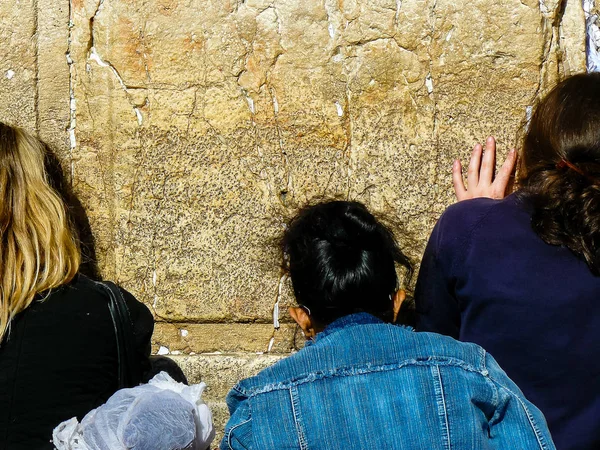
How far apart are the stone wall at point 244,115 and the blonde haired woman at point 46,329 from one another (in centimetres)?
42

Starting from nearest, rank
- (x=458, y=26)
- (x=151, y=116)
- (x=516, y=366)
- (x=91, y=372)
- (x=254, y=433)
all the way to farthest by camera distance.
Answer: (x=254, y=433) < (x=516, y=366) < (x=91, y=372) < (x=458, y=26) < (x=151, y=116)

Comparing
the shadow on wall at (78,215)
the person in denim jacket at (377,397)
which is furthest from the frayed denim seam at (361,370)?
the shadow on wall at (78,215)

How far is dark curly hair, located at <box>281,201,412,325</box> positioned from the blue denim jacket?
0.33 ft

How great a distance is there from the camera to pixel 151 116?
2.25 metres

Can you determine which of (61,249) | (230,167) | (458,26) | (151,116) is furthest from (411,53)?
(61,249)

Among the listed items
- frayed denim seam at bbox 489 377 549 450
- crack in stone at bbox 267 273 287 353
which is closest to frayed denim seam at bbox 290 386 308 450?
frayed denim seam at bbox 489 377 549 450

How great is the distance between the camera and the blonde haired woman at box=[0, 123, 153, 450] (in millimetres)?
1663

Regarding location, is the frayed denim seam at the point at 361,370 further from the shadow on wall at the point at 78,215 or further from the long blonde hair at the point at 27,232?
the shadow on wall at the point at 78,215

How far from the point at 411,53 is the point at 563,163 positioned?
26.2 inches

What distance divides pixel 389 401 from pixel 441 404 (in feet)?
0.33

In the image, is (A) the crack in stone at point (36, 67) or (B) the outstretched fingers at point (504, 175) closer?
(B) the outstretched fingers at point (504, 175)

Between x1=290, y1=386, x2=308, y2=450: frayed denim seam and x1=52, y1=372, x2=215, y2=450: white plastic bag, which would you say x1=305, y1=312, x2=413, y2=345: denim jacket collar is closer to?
x1=290, y1=386, x2=308, y2=450: frayed denim seam

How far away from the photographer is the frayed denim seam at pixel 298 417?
1450 mm

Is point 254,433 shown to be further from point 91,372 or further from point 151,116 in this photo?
point 151,116
